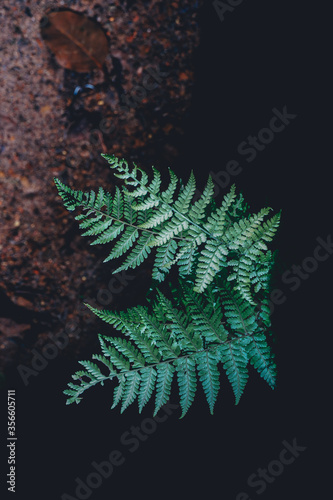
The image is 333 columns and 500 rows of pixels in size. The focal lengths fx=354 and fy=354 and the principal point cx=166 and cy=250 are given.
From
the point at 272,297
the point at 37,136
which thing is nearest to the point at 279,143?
the point at 272,297

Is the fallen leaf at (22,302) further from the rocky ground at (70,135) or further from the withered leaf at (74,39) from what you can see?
the withered leaf at (74,39)

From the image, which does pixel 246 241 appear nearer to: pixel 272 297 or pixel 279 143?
pixel 272 297

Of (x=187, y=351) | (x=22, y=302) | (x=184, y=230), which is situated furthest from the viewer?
(x=22, y=302)

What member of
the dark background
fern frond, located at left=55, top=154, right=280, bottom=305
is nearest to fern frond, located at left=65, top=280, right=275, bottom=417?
fern frond, located at left=55, top=154, right=280, bottom=305

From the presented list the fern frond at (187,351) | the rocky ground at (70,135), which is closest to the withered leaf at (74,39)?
the rocky ground at (70,135)

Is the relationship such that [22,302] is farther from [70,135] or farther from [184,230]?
[184,230]

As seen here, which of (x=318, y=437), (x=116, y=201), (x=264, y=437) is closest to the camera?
(x=116, y=201)

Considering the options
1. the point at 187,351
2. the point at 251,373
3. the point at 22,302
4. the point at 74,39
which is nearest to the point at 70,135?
the point at 74,39
